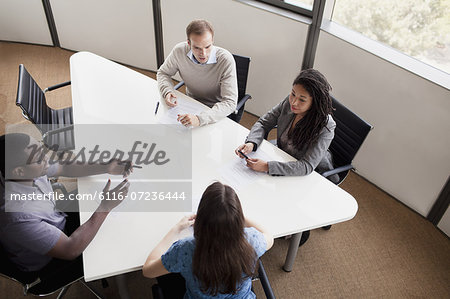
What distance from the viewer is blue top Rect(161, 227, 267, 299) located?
5.03 ft

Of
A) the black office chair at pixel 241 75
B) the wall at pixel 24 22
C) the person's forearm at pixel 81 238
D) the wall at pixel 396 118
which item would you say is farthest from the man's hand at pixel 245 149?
the wall at pixel 24 22

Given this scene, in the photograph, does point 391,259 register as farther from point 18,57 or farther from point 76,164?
point 18,57

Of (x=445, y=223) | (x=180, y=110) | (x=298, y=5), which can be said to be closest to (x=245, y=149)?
(x=180, y=110)

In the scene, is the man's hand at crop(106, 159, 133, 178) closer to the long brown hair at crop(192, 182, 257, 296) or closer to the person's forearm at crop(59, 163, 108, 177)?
the person's forearm at crop(59, 163, 108, 177)

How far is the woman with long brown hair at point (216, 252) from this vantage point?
4.46 feet

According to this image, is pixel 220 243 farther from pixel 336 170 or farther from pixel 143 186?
pixel 336 170

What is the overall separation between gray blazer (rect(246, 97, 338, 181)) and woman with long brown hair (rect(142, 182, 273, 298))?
0.54 metres

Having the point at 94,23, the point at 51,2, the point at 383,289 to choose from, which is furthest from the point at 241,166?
the point at 51,2

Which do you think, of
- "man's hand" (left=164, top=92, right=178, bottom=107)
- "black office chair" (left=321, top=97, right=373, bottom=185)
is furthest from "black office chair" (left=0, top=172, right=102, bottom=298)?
"black office chair" (left=321, top=97, right=373, bottom=185)

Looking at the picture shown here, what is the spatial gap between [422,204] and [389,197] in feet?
0.85

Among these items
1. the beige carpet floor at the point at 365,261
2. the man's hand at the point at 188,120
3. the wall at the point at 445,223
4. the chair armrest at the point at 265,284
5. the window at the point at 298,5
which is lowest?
the beige carpet floor at the point at 365,261

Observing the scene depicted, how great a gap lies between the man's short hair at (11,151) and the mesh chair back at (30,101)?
78 centimetres

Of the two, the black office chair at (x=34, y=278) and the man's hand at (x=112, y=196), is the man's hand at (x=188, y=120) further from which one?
the black office chair at (x=34, y=278)

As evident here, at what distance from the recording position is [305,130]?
2.23 metres
